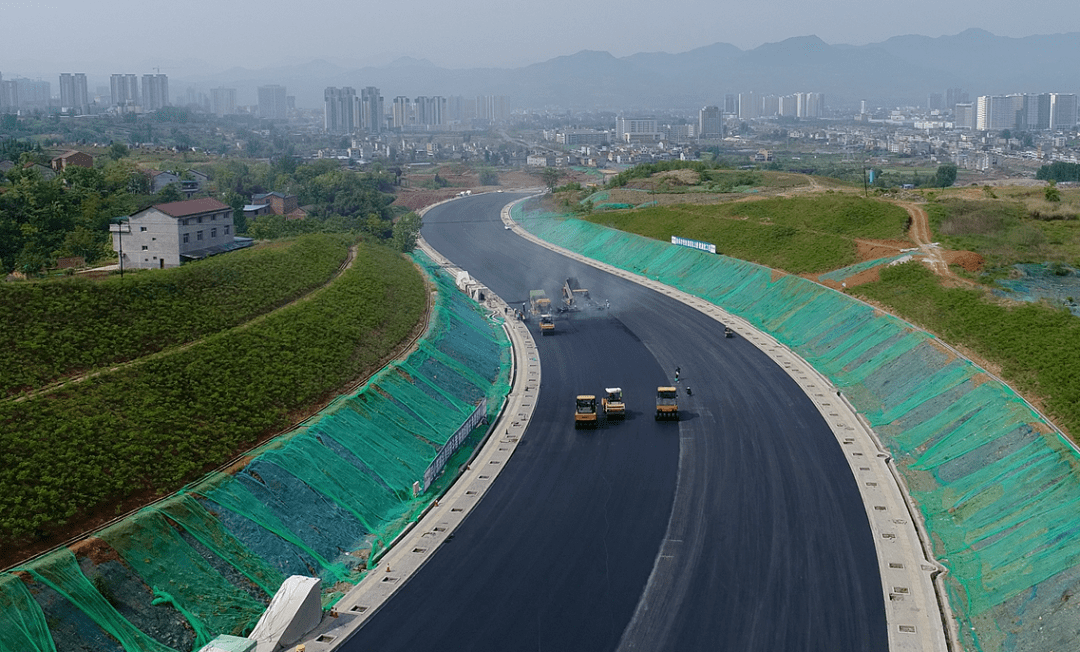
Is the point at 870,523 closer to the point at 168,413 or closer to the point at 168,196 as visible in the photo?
the point at 168,413

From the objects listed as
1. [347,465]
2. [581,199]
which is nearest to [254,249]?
[347,465]

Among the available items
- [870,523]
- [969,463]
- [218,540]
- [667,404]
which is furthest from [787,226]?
[218,540]

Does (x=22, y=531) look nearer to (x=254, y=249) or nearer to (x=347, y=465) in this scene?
(x=347, y=465)

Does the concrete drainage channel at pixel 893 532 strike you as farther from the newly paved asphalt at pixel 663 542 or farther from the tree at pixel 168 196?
the tree at pixel 168 196

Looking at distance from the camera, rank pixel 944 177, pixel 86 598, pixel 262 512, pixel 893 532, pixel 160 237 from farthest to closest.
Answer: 1. pixel 944 177
2. pixel 160 237
3. pixel 893 532
4. pixel 262 512
5. pixel 86 598

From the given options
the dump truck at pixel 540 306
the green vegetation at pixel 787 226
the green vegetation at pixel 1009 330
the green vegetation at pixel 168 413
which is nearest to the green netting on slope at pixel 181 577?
the green vegetation at pixel 168 413

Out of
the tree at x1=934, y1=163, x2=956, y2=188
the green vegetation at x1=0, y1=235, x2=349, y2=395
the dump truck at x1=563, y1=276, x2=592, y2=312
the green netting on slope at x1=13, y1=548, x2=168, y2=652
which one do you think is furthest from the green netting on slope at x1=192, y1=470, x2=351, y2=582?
the tree at x1=934, y1=163, x2=956, y2=188
